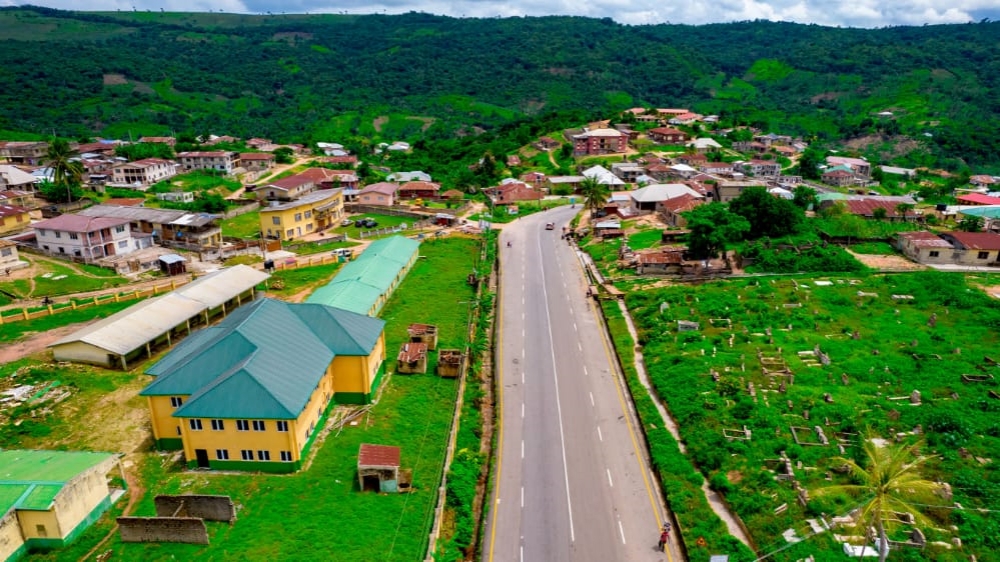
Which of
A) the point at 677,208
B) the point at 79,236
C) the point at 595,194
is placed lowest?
the point at 677,208

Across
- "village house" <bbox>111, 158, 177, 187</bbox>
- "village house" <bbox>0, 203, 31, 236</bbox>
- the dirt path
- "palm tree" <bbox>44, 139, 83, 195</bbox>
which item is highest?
"palm tree" <bbox>44, 139, 83, 195</bbox>

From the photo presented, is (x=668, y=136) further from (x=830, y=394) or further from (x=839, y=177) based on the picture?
(x=830, y=394)

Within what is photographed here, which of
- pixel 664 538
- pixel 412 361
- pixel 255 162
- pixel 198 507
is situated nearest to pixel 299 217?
pixel 412 361

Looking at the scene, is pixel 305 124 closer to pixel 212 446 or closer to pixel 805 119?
pixel 805 119

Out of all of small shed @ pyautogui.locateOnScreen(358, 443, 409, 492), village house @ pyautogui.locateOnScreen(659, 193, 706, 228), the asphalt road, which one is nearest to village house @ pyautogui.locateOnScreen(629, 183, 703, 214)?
village house @ pyautogui.locateOnScreen(659, 193, 706, 228)

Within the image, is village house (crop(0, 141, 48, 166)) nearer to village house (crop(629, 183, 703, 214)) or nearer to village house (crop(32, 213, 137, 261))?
village house (crop(32, 213, 137, 261))
